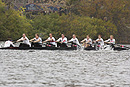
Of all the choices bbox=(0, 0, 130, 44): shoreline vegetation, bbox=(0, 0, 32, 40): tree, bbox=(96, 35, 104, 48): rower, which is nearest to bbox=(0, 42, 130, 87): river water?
bbox=(96, 35, 104, 48): rower

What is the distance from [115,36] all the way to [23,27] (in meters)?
25.1

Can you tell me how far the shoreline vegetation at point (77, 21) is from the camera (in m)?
69.1

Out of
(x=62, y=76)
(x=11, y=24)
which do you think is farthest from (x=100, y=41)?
(x=11, y=24)

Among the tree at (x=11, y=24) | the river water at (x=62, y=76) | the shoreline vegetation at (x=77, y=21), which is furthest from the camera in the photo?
the shoreline vegetation at (x=77, y=21)

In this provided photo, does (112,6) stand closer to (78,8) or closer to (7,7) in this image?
(78,8)

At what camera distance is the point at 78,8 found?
274 feet

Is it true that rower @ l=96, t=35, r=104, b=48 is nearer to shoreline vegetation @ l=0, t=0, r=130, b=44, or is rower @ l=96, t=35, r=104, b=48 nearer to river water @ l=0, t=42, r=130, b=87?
river water @ l=0, t=42, r=130, b=87

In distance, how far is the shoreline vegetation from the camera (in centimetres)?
6906

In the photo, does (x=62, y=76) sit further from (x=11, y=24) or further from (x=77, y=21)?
(x=77, y=21)

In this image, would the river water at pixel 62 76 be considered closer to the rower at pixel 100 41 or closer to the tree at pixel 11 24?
the rower at pixel 100 41

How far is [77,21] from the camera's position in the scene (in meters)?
76.2

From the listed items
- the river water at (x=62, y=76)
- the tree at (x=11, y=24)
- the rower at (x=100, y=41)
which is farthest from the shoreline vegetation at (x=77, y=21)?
the river water at (x=62, y=76)

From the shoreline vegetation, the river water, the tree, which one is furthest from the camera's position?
the shoreline vegetation

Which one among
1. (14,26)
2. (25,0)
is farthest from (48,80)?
(25,0)
